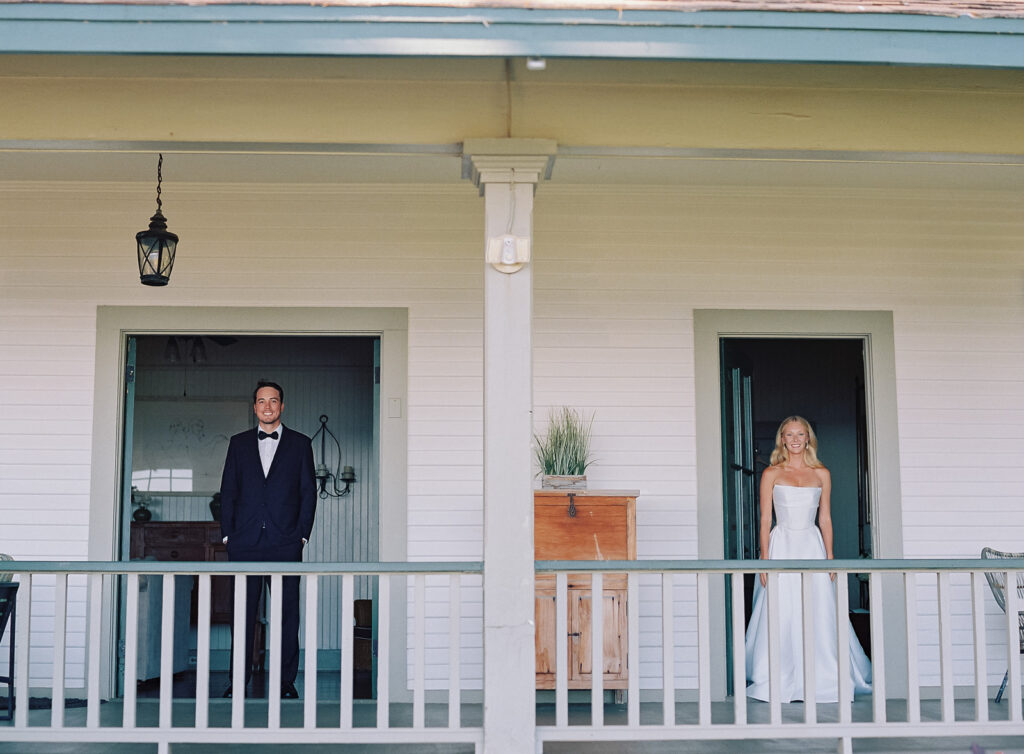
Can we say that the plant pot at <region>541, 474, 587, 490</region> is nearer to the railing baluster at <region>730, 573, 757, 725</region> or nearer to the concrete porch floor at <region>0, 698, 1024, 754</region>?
the concrete porch floor at <region>0, 698, 1024, 754</region>

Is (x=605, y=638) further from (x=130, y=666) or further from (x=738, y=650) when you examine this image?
(x=130, y=666)

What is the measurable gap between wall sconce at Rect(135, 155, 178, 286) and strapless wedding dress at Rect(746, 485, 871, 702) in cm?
338

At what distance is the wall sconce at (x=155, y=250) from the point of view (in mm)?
5324

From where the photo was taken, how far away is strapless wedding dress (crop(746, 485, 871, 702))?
5836 millimetres

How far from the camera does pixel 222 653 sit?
7.82 meters

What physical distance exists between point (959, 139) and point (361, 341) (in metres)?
5.55

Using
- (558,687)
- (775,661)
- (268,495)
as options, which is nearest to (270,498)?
(268,495)

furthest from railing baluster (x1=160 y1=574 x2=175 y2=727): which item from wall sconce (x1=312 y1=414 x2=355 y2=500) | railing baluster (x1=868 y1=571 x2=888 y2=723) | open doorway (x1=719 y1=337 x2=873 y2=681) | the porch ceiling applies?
open doorway (x1=719 y1=337 x2=873 y2=681)

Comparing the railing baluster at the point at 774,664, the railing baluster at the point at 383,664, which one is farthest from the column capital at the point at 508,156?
the railing baluster at the point at 774,664

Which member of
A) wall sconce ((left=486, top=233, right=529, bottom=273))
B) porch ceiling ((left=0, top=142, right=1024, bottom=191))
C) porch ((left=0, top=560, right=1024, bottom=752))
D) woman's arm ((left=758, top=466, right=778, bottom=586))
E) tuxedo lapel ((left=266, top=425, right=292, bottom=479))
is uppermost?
porch ceiling ((left=0, top=142, right=1024, bottom=191))

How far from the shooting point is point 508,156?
422 cm

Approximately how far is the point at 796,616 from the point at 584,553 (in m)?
1.29

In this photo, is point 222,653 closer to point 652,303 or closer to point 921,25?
point 652,303

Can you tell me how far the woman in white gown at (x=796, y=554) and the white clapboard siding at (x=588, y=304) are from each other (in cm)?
38
